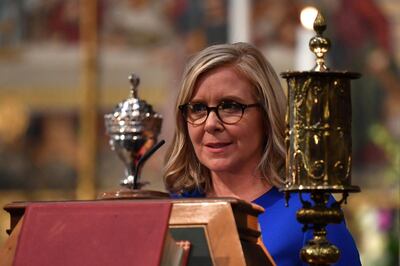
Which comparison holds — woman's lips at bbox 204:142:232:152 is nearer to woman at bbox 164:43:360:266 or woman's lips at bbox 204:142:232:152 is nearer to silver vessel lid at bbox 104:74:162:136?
woman at bbox 164:43:360:266

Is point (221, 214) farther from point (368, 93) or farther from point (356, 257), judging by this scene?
point (368, 93)

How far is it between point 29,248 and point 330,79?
29.4 inches

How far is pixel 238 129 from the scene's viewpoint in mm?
3893

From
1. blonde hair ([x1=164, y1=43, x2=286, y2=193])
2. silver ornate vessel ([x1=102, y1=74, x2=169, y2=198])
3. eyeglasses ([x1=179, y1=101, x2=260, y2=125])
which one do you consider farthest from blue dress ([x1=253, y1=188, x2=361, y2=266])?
silver ornate vessel ([x1=102, y1=74, x2=169, y2=198])

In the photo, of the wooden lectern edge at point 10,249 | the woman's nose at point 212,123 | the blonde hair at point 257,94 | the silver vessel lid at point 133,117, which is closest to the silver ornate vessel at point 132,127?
the silver vessel lid at point 133,117

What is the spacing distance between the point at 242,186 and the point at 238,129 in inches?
6.6

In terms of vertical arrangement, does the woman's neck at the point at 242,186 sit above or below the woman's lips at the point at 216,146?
below

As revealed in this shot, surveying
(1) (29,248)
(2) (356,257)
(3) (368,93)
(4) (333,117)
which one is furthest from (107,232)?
(3) (368,93)

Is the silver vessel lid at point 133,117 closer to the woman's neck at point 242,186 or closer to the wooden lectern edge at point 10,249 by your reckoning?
the woman's neck at point 242,186

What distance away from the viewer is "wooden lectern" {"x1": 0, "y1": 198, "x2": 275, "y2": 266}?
3.11 metres

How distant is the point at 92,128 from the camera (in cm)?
1406

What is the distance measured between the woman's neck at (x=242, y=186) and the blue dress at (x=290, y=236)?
0.32 feet

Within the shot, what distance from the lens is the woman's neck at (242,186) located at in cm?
396

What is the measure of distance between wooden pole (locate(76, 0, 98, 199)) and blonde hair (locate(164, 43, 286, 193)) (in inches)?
386
